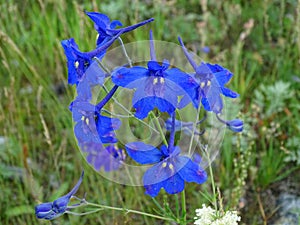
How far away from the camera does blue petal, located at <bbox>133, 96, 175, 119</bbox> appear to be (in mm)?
1361

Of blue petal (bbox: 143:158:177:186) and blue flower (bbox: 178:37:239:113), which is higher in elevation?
blue flower (bbox: 178:37:239:113)

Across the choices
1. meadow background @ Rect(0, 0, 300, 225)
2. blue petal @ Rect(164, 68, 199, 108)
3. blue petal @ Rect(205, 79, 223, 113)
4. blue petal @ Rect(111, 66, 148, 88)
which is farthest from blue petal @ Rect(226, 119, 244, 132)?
blue petal @ Rect(111, 66, 148, 88)

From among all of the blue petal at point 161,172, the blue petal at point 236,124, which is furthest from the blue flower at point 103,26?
the blue petal at point 236,124

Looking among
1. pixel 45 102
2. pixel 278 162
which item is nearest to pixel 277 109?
pixel 278 162

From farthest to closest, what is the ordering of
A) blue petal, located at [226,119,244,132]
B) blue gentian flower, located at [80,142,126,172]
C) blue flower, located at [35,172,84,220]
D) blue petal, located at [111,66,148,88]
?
blue gentian flower, located at [80,142,126,172], blue petal, located at [226,119,244,132], blue flower, located at [35,172,84,220], blue petal, located at [111,66,148,88]

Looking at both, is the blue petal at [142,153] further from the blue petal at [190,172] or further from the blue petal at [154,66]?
the blue petal at [154,66]

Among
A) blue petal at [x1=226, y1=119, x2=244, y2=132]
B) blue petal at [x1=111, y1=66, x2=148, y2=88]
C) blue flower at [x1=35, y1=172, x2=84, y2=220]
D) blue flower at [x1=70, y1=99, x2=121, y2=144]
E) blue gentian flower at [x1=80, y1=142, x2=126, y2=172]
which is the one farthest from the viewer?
blue gentian flower at [x1=80, y1=142, x2=126, y2=172]

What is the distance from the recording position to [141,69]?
1.39 meters

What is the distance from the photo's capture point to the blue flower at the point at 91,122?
146 cm

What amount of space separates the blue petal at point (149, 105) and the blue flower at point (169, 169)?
0.62 ft

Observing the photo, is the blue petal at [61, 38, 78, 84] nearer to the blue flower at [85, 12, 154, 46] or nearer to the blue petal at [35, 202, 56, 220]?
the blue flower at [85, 12, 154, 46]

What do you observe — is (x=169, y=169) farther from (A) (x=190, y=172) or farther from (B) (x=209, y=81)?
(B) (x=209, y=81)

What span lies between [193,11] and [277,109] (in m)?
1.10

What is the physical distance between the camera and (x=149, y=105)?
1.37m
